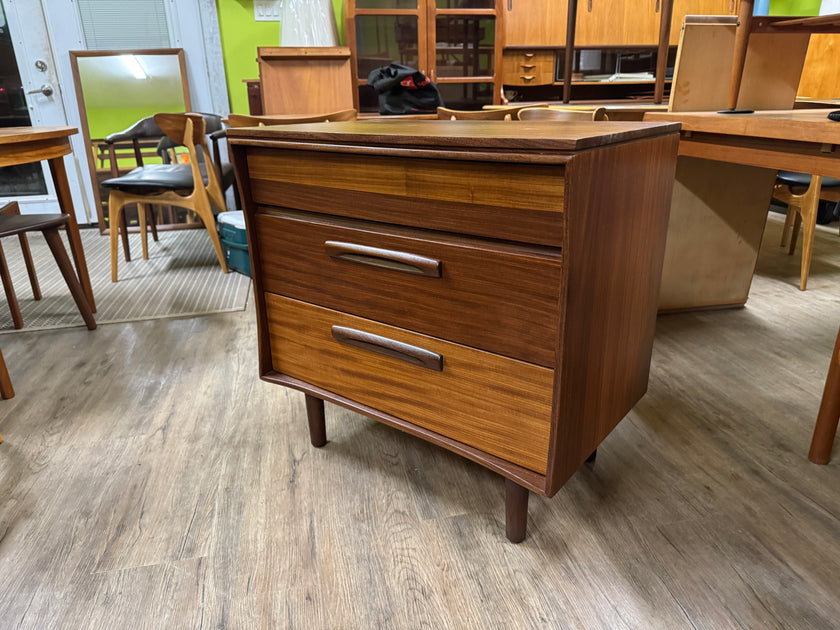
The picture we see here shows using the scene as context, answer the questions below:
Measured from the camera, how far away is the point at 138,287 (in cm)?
269

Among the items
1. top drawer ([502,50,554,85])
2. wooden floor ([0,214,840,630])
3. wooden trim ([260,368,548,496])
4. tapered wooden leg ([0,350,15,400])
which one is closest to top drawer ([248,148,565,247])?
wooden trim ([260,368,548,496])

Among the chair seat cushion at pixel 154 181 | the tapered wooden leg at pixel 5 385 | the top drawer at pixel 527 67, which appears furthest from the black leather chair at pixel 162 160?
the top drawer at pixel 527 67

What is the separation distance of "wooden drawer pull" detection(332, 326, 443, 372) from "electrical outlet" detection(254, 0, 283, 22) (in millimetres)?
3380

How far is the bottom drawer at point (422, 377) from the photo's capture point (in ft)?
3.07

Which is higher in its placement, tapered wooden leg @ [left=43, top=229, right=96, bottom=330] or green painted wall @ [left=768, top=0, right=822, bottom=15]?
green painted wall @ [left=768, top=0, right=822, bottom=15]

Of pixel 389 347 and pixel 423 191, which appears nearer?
pixel 423 191

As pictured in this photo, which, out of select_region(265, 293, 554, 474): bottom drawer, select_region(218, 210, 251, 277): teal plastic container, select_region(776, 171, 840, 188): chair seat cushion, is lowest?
select_region(218, 210, 251, 277): teal plastic container

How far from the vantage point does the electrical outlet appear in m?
3.72

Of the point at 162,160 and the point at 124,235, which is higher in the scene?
the point at 162,160

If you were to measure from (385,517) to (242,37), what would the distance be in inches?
142

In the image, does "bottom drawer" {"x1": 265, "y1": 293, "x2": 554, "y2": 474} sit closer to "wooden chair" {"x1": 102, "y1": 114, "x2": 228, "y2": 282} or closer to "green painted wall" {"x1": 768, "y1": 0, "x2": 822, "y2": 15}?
"wooden chair" {"x1": 102, "y1": 114, "x2": 228, "y2": 282}

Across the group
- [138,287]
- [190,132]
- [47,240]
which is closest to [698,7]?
[190,132]

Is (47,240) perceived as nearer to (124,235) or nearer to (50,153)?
(50,153)

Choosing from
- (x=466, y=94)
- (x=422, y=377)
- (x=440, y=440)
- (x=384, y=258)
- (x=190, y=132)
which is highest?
(x=466, y=94)
